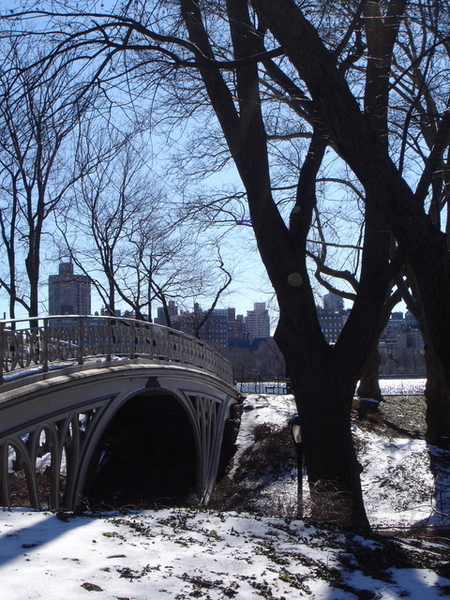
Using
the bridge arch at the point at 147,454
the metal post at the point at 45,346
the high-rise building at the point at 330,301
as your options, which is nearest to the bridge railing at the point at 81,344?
the metal post at the point at 45,346

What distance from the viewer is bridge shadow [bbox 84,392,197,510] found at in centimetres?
2012

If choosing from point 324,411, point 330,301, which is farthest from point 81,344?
point 330,301

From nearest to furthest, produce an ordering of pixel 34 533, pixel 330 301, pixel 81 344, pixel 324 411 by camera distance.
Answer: pixel 34 533 → pixel 324 411 → pixel 81 344 → pixel 330 301

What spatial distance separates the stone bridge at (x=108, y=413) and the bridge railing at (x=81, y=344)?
0.07 ft

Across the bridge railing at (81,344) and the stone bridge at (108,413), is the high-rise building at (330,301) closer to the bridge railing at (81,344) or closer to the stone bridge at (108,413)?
the stone bridge at (108,413)

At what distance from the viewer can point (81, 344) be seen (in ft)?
33.1

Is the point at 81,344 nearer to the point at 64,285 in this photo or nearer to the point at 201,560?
the point at 201,560

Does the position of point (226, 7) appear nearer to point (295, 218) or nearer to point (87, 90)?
point (87, 90)

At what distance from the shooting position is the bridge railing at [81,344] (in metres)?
7.85

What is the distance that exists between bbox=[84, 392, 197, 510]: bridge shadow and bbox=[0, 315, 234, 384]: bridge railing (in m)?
3.01

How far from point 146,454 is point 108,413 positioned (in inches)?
493

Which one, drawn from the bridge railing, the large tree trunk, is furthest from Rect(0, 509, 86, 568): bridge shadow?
the large tree trunk

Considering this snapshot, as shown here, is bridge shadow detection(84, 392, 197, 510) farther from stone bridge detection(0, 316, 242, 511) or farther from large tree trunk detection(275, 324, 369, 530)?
large tree trunk detection(275, 324, 369, 530)

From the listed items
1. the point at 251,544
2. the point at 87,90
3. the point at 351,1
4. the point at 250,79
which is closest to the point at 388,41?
the point at 351,1
